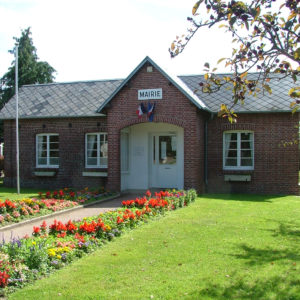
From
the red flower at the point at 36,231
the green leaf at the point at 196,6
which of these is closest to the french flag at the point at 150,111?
the red flower at the point at 36,231

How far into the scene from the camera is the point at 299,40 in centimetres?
512

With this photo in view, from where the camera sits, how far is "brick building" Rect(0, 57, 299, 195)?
14945 millimetres

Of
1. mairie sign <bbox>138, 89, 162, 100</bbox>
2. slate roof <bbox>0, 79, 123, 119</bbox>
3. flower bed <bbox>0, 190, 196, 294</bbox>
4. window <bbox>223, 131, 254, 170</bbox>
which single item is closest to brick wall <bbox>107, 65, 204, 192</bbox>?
mairie sign <bbox>138, 89, 162, 100</bbox>

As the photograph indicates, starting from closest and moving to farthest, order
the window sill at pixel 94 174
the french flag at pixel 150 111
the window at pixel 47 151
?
the french flag at pixel 150 111, the window sill at pixel 94 174, the window at pixel 47 151

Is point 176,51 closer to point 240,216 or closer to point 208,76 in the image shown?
point 208,76

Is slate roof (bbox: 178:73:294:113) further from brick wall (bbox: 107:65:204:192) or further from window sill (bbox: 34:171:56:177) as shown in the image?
window sill (bbox: 34:171:56:177)

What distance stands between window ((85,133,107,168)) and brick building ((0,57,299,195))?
45mm

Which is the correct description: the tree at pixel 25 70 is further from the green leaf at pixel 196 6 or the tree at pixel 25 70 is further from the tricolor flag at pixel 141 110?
the green leaf at pixel 196 6

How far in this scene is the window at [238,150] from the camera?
53.6ft

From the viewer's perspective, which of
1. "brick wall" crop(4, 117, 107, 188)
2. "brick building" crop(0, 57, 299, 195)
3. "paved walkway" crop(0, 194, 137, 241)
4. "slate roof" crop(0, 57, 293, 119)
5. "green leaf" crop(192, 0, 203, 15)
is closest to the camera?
"green leaf" crop(192, 0, 203, 15)

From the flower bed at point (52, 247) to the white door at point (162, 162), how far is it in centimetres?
663

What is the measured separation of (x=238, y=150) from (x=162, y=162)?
3.21 metres

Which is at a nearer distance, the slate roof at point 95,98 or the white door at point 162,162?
the slate roof at point 95,98

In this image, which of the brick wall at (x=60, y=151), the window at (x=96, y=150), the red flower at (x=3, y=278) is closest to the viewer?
the red flower at (x=3, y=278)
